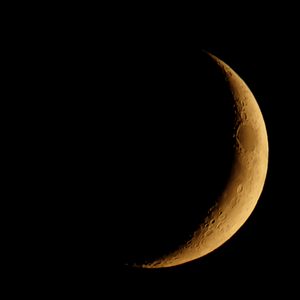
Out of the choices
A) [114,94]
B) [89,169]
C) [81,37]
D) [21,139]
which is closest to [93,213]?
[89,169]

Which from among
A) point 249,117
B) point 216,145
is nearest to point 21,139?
point 216,145

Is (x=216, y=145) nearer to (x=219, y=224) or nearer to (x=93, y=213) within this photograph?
(x=219, y=224)

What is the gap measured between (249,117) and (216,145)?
42 centimetres

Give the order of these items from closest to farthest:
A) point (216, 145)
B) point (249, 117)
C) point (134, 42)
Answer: point (216, 145), point (134, 42), point (249, 117)

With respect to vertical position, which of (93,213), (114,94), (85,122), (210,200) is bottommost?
(93,213)

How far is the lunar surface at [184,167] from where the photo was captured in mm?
1053

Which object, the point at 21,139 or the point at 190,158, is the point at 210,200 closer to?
the point at 190,158

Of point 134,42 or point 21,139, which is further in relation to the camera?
point 134,42

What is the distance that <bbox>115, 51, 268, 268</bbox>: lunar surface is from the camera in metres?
1.05

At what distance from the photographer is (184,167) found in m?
1.08

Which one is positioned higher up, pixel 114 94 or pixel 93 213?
pixel 114 94

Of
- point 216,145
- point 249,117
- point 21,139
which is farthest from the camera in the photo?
point 249,117

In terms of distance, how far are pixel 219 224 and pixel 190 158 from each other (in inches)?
19.9

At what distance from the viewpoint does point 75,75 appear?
1.08 meters
